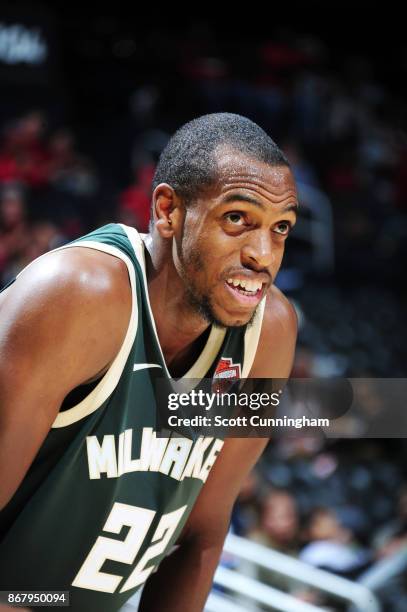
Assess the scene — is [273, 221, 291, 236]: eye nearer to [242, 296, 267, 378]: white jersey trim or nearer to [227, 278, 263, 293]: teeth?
[227, 278, 263, 293]: teeth

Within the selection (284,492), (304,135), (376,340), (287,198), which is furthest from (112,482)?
(304,135)

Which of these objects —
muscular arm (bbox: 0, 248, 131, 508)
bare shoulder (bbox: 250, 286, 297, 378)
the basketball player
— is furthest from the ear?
bare shoulder (bbox: 250, 286, 297, 378)

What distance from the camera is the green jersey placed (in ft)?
5.79

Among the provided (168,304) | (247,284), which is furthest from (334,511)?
(247,284)

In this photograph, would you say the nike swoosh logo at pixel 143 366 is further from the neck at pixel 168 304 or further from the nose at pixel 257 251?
the nose at pixel 257 251

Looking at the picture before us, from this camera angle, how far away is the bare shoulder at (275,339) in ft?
6.71

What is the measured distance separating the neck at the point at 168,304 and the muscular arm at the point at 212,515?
0.69 feet

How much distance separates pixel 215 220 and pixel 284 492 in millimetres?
3346

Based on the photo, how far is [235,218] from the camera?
1.76 meters

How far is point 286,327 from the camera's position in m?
2.09

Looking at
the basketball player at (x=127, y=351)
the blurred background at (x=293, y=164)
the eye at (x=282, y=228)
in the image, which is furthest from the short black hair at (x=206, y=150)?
the blurred background at (x=293, y=164)

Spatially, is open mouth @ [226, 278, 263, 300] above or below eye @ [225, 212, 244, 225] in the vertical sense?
below

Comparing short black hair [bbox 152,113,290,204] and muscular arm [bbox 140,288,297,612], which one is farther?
muscular arm [bbox 140,288,297,612]

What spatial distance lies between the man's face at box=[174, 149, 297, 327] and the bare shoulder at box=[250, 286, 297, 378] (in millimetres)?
232
